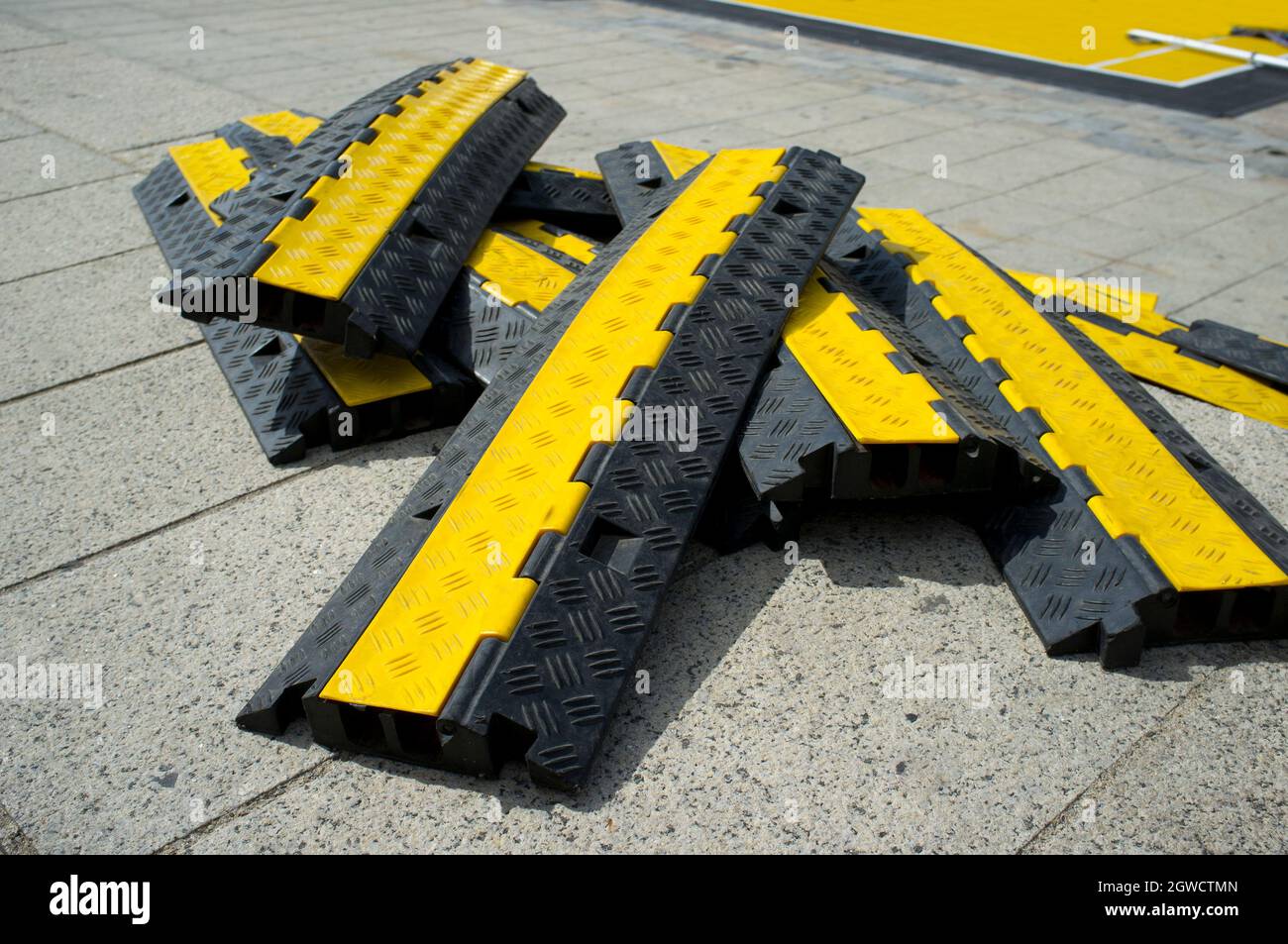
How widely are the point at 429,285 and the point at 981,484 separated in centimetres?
302

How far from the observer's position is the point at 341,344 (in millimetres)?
5562

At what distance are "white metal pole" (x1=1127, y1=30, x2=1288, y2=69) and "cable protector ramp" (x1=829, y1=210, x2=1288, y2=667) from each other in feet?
36.6

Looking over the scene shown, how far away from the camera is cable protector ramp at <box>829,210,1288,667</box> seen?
4.23 metres

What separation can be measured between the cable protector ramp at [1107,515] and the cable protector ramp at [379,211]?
8.67 ft

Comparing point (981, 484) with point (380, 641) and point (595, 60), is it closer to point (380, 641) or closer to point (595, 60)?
point (380, 641)

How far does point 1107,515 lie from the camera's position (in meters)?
4.40

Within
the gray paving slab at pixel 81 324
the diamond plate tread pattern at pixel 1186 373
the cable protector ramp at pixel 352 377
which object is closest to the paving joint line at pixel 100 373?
the gray paving slab at pixel 81 324

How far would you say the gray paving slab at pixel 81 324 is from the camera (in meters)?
6.55

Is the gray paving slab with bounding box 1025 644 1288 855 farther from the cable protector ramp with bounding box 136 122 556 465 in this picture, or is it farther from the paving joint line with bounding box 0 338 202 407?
the paving joint line with bounding box 0 338 202 407

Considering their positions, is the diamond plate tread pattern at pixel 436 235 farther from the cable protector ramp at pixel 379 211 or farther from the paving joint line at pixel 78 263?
the paving joint line at pixel 78 263

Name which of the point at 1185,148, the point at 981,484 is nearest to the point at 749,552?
the point at 981,484

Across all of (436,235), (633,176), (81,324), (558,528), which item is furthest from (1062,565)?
(81,324)

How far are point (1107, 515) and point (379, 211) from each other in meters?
3.99

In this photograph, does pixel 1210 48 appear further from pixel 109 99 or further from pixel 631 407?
pixel 631 407
